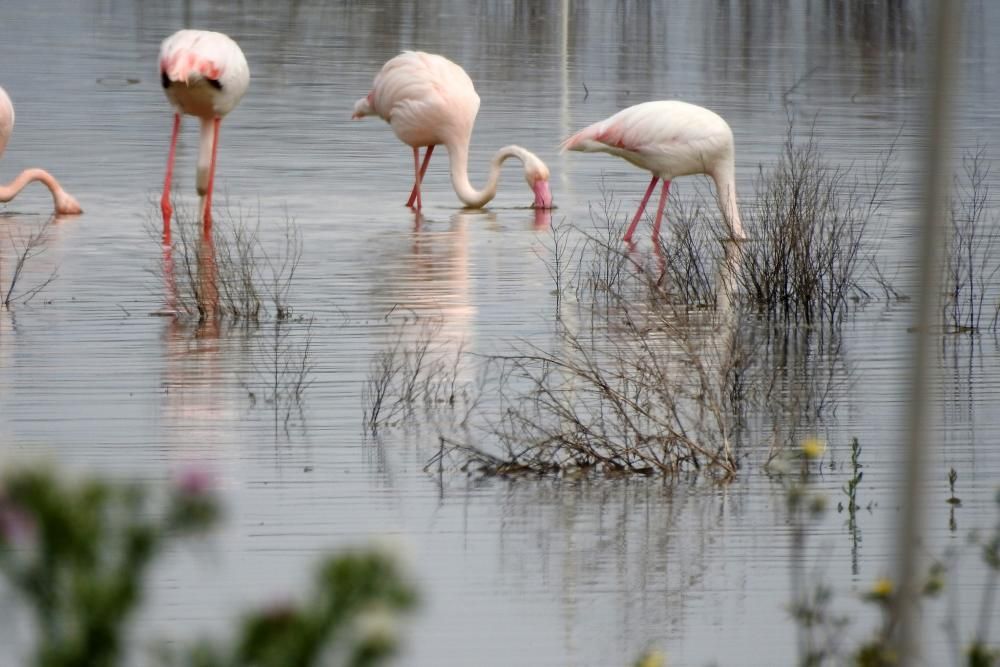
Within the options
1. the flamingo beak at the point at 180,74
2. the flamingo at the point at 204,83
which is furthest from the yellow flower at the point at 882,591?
the flamingo beak at the point at 180,74

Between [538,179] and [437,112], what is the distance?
1.08 meters

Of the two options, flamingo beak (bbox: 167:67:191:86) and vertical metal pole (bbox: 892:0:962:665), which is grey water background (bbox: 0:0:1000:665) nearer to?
flamingo beak (bbox: 167:67:191:86)

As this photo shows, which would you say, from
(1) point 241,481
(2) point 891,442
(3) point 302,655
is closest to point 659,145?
(2) point 891,442

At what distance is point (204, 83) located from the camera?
50.7 ft

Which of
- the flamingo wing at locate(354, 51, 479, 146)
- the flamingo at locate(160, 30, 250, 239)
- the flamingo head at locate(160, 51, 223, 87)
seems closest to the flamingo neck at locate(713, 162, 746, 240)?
the flamingo wing at locate(354, 51, 479, 146)

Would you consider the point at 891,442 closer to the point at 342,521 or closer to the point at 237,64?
the point at 342,521

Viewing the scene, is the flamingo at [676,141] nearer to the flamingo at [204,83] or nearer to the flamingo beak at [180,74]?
the flamingo at [204,83]

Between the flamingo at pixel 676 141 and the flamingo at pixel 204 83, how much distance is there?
304 centimetres

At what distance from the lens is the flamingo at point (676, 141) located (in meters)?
14.1

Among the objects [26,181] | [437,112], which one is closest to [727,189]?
[437,112]

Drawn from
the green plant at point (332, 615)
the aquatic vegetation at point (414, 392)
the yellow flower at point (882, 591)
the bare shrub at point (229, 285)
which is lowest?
the yellow flower at point (882, 591)

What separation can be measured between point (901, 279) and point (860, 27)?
33.7 meters

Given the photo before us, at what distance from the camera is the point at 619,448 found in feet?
23.7

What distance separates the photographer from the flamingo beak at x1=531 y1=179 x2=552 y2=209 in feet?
53.8
